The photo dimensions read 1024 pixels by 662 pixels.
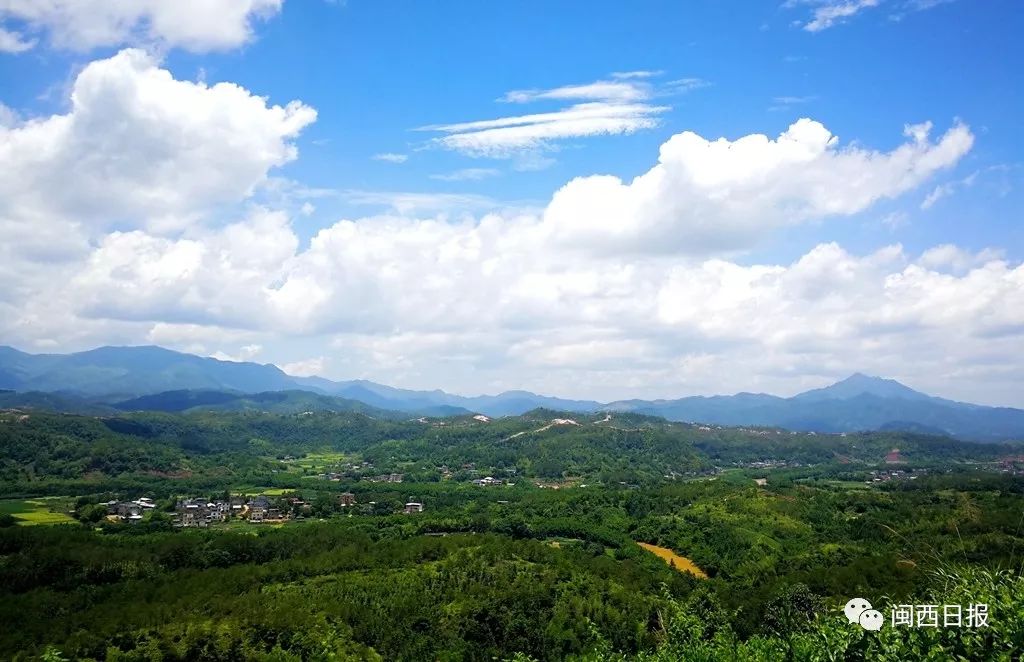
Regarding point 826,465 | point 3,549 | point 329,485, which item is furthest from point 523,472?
point 3,549

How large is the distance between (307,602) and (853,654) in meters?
40.2

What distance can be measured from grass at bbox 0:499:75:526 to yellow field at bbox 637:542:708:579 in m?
62.2

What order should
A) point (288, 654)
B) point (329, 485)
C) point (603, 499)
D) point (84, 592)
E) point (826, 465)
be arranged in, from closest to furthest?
point (288, 654) → point (84, 592) → point (603, 499) → point (329, 485) → point (826, 465)

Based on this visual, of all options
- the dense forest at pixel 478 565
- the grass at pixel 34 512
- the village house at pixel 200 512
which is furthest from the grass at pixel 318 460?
the grass at pixel 34 512

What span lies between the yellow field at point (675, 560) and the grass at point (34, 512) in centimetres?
6224

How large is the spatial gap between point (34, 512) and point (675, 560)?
72.7m

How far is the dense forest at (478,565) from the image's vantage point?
20784 millimetres

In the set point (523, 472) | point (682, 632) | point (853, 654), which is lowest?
point (523, 472)

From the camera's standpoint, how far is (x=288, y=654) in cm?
3562

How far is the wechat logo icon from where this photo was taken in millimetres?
10430

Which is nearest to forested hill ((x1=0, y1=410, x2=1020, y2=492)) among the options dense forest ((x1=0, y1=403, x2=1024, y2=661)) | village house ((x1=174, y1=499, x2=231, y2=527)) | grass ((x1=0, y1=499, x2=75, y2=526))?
dense forest ((x1=0, y1=403, x2=1024, y2=661))

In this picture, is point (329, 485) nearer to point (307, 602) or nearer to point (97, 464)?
point (97, 464)

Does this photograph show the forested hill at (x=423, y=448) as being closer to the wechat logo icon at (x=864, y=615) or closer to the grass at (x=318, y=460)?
the grass at (x=318, y=460)

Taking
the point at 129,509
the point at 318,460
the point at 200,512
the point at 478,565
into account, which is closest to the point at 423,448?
the point at 318,460
